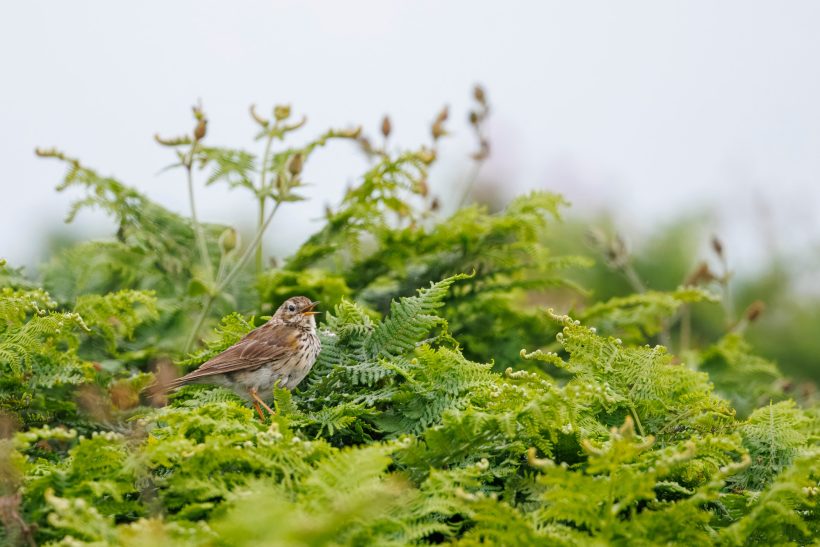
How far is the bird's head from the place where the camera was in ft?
14.0

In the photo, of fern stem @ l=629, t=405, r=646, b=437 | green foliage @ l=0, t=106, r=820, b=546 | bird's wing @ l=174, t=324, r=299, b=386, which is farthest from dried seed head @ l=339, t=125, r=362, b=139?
fern stem @ l=629, t=405, r=646, b=437

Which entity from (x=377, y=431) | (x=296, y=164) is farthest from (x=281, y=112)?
(x=377, y=431)

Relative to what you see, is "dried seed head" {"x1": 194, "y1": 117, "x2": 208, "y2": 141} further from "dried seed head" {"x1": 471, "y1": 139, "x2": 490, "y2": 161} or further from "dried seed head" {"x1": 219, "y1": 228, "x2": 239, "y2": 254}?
"dried seed head" {"x1": 471, "y1": 139, "x2": 490, "y2": 161}

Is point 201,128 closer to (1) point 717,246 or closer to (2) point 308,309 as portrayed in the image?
(2) point 308,309

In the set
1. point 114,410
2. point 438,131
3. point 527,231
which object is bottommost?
point 114,410

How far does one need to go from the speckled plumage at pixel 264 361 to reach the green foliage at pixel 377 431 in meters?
0.08

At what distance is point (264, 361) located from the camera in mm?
3930

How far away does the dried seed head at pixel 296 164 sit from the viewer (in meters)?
4.64

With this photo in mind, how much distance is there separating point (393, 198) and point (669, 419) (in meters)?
2.09

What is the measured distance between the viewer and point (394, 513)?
2.64m

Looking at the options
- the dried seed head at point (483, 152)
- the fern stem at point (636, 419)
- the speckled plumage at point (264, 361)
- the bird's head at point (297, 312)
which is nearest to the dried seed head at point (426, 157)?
the bird's head at point (297, 312)

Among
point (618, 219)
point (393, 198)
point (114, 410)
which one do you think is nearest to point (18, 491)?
point (114, 410)

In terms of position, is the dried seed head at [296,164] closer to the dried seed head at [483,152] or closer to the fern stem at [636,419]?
the dried seed head at [483,152]

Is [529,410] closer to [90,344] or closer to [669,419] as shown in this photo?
[669,419]
